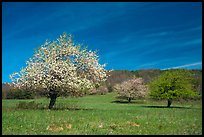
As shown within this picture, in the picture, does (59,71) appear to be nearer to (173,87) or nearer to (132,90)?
(173,87)

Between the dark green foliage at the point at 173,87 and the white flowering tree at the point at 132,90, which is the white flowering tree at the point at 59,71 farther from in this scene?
the white flowering tree at the point at 132,90

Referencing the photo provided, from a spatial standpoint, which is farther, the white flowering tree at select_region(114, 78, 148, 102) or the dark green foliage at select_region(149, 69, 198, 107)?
the white flowering tree at select_region(114, 78, 148, 102)

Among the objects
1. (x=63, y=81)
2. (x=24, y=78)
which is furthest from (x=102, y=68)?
(x=24, y=78)

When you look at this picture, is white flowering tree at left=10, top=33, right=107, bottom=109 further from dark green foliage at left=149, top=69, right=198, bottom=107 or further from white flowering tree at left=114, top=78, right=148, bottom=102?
white flowering tree at left=114, top=78, right=148, bottom=102

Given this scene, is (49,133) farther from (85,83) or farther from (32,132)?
(85,83)

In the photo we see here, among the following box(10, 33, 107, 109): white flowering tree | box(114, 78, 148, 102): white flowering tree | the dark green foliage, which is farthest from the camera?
box(114, 78, 148, 102): white flowering tree

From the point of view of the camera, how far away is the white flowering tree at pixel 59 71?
4191cm

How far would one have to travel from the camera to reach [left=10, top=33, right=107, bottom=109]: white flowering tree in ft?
137

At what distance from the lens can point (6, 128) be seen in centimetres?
2061

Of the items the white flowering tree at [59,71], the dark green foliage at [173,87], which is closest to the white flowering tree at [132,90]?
the dark green foliage at [173,87]

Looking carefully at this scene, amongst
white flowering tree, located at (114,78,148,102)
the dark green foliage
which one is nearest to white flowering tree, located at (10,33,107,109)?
the dark green foliage

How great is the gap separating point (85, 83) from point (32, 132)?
24515 millimetres

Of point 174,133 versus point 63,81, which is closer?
point 174,133

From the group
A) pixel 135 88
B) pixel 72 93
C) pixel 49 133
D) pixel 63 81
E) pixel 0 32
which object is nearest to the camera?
pixel 49 133
